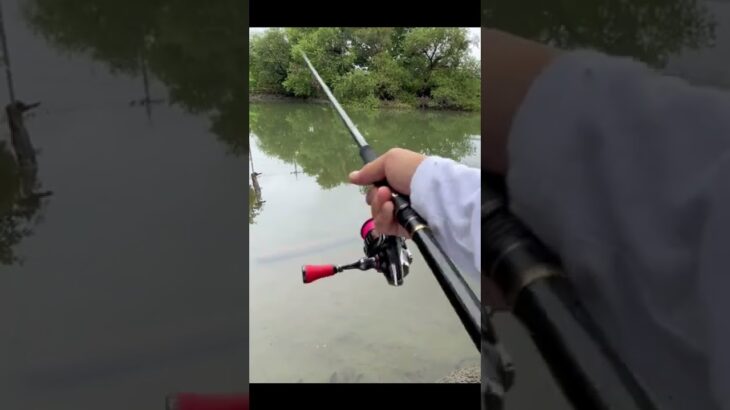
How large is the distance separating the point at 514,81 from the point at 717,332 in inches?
5.6

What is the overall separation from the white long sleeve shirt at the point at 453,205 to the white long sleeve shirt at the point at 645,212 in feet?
0.35

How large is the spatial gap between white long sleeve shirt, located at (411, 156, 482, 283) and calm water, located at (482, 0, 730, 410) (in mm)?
87

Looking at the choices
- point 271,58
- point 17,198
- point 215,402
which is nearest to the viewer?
point 215,402

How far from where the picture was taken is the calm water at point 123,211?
2.81m

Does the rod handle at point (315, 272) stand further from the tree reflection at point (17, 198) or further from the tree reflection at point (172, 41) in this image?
the tree reflection at point (17, 198)

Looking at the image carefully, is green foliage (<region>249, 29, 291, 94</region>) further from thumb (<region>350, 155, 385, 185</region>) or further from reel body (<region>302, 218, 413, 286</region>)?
thumb (<region>350, 155, 385, 185</region>)

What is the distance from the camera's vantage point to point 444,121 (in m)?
6.85

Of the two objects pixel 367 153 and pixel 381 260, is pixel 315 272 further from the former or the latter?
pixel 367 153

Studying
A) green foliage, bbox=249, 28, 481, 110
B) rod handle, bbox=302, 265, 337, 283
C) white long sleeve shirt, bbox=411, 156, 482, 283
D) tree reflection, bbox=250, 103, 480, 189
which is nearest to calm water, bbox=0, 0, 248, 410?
rod handle, bbox=302, 265, 337, 283

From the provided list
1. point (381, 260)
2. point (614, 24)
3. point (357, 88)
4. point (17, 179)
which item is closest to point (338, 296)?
point (17, 179)

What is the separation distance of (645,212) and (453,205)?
0.67ft

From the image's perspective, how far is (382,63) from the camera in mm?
7090

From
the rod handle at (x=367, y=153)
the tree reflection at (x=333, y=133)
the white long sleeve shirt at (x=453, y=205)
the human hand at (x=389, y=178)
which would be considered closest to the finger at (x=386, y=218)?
the human hand at (x=389, y=178)

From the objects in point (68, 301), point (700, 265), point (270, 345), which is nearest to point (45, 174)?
point (68, 301)
